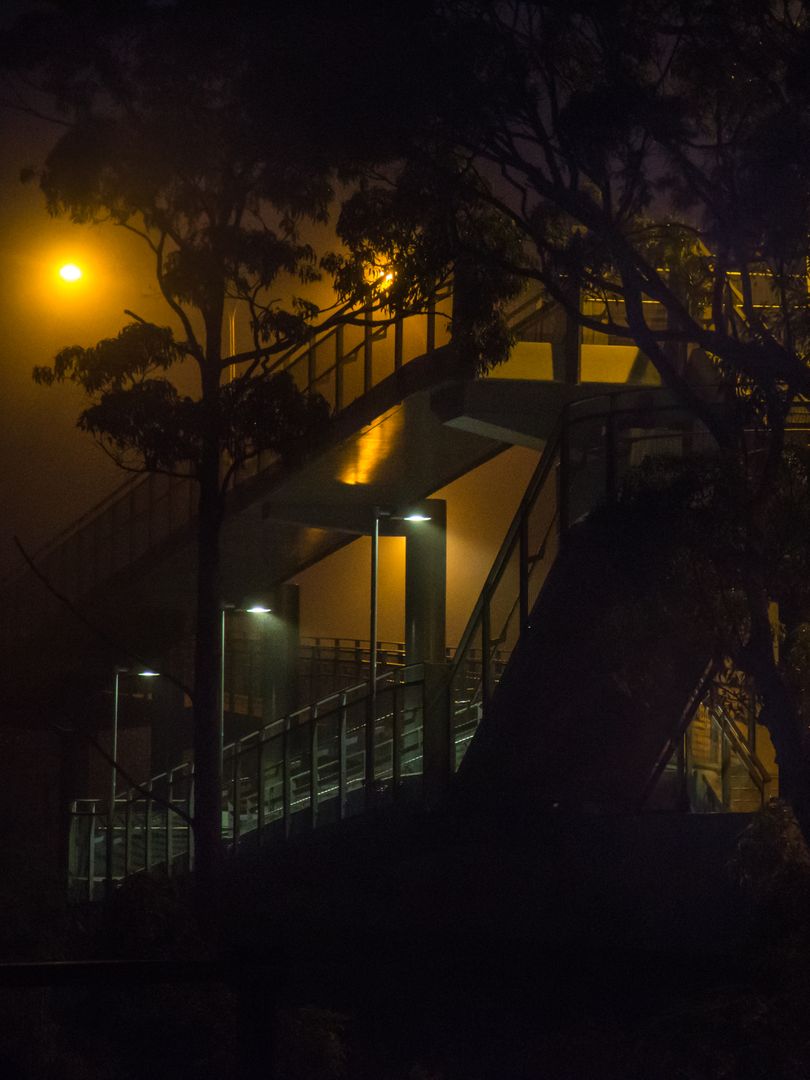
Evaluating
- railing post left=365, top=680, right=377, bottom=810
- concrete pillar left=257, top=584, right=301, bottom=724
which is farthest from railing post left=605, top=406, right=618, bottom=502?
concrete pillar left=257, top=584, right=301, bottom=724

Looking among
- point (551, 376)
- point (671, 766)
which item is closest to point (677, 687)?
point (671, 766)

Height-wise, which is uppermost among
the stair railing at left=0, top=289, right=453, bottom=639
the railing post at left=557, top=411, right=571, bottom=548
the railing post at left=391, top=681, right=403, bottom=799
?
the stair railing at left=0, top=289, right=453, bottom=639

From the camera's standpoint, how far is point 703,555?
8555 millimetres

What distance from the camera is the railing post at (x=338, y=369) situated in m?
16.3

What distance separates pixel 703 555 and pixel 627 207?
9.39ft

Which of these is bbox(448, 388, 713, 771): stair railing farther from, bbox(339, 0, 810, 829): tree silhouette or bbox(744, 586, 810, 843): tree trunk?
bbox(744, 586, 810, 843): tree trunk

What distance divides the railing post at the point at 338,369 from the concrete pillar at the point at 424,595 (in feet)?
15.7

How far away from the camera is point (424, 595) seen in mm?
21141

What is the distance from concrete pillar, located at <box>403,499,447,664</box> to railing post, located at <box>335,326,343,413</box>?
4.79 metres

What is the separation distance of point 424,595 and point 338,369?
552 cm

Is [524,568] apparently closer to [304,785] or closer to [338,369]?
[304,785]

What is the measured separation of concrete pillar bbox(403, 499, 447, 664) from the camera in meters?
21.0

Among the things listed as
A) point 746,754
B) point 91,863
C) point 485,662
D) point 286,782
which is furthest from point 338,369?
point 91,863

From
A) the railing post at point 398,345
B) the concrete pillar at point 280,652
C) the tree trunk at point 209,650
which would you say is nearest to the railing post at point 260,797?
the tree trunk at point 209,650
